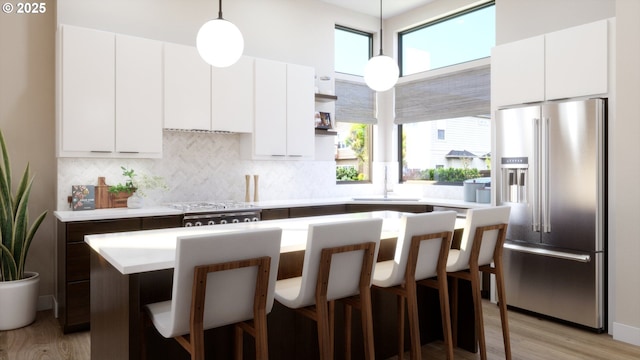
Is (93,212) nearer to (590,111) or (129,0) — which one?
(129,0)

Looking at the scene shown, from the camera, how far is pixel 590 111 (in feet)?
12.3

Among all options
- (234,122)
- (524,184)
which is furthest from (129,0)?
(524,184)

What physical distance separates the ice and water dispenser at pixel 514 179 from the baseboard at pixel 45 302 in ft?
14.6

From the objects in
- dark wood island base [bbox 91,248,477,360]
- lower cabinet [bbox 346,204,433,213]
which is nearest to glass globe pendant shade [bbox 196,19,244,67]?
dark wood island base [bbox 91,248,477,360]

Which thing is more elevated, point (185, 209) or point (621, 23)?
point (621, 23)

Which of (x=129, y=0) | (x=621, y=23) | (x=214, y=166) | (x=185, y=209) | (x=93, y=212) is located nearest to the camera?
(x=621, y=23)

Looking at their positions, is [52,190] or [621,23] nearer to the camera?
[621,23]

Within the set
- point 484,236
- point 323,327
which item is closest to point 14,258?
point 323,327

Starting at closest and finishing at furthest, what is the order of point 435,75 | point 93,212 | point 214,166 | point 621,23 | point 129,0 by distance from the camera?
point 621,23, point 93,212, point 129,0, point 214,166, point 435,75

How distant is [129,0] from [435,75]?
378cm

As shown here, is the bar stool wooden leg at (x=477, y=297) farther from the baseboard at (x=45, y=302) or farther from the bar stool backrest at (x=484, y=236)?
the baseboard at (x=45, y=302)

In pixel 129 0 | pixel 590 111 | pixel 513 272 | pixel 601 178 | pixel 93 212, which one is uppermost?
pixel 129 0

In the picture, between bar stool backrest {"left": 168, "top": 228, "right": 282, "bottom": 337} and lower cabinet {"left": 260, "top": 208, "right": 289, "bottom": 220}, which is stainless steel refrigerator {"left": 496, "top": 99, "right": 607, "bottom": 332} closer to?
lower cabinet {"left": 260, "top": 208, "right": 289, "bottom": 220}

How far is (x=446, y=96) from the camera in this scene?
19.3ft
